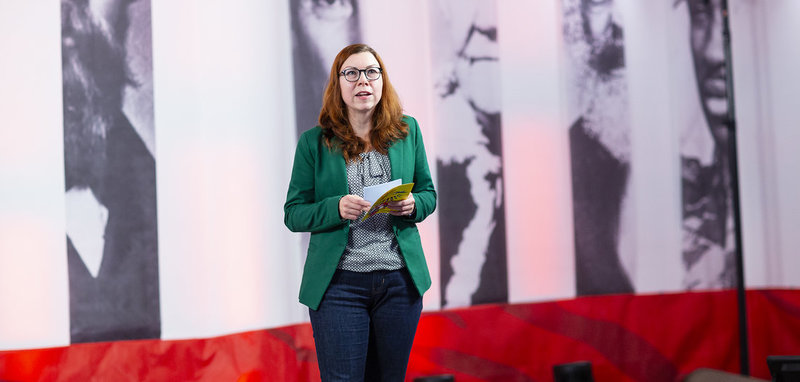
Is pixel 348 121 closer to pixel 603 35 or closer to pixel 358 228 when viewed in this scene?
pixel 358 228

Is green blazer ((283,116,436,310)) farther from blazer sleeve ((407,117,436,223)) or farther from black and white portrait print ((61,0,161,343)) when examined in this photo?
black and white portrait print ((61,0,161,343))

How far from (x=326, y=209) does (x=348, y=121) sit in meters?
0.32

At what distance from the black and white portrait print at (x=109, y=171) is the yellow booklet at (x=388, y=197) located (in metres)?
1.28

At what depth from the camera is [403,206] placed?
6.19ft

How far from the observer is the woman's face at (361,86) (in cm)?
198

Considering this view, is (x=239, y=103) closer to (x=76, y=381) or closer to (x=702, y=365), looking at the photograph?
(x=76, y=381)

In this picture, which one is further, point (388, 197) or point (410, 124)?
point (410, 124)

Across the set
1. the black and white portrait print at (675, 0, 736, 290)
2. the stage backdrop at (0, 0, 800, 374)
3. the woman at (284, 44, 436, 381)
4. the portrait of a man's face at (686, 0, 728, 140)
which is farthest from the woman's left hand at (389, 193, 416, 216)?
the portrait of a man's face at (686, 0, 728, 140)

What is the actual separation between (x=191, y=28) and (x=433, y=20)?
112cm

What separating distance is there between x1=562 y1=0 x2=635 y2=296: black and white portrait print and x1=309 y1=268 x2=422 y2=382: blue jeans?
1.64 metres

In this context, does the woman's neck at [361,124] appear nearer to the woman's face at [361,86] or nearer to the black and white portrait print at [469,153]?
the woman's face at [361,86]

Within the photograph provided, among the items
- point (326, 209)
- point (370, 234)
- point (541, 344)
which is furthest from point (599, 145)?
point (326, 209)

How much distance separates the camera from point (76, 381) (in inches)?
102

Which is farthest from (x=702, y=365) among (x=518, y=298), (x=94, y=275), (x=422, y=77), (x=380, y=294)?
(x=94, y=275)
